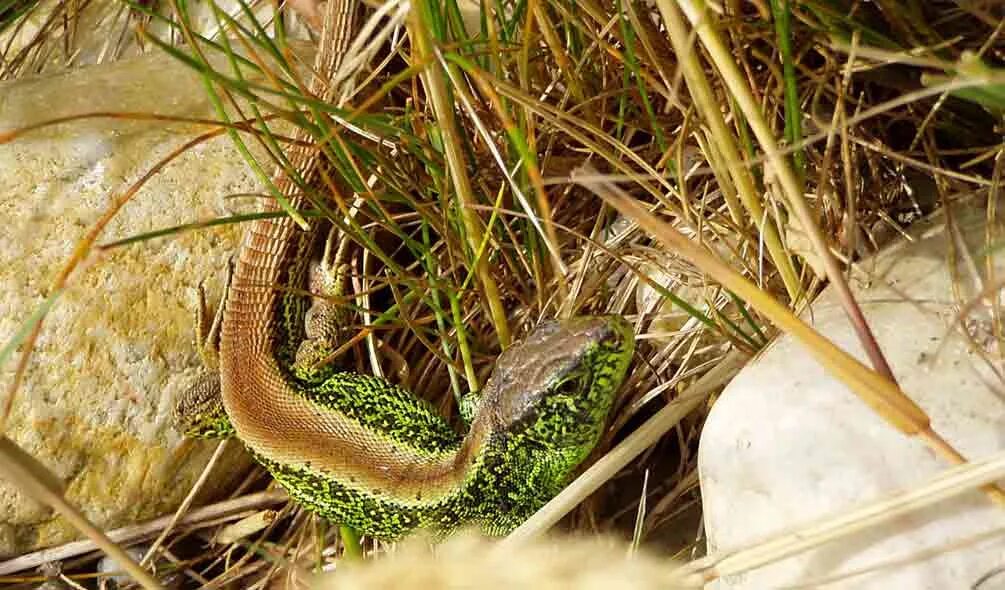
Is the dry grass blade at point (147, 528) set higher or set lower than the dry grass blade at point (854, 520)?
lower

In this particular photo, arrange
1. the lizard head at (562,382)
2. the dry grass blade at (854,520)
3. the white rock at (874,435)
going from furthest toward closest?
1. the lizard head at (562,382)
2. the white rock at (874,435)
3. the dry grass blade at (854,520)

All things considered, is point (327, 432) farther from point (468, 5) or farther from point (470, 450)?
point (468, 5)

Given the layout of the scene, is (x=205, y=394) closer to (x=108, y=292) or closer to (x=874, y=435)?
(x=108, y=292)

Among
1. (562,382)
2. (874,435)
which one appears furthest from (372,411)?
(874,435)


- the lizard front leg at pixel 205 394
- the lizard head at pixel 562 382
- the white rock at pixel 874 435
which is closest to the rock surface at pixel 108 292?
the lizard front leg at pixel 205 394

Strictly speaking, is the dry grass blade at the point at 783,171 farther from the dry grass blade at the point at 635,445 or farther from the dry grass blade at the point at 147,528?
the dry grass blade at the point at 147,528
